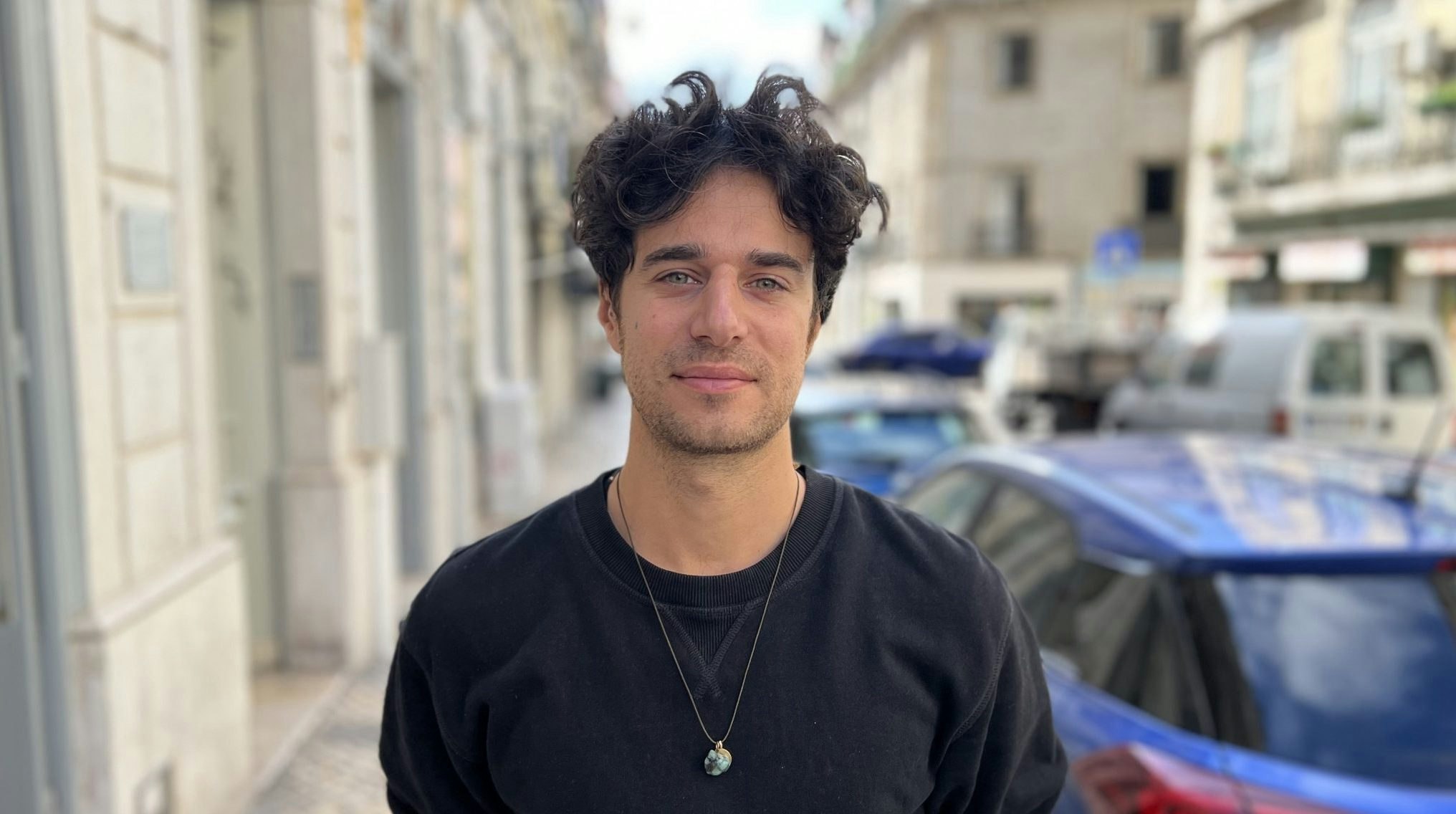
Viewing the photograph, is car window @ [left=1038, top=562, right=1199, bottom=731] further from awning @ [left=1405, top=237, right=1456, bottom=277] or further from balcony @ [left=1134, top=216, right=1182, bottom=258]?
balcony @ [left=1134, top=216, right=1182, bottom=258]

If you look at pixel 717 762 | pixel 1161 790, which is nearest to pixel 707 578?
pixel 717 762

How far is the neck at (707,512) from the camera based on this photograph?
5.90 feet

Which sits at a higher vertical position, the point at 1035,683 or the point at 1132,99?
the point at 1132,99

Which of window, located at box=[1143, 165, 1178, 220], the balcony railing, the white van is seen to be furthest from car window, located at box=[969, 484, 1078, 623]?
window, located at box=[1143, 165, 1178, 220]

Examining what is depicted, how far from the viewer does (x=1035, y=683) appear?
1.90m

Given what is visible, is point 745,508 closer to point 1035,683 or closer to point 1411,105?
point 1035,683

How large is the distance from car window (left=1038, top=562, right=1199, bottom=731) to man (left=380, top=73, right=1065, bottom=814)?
1.09 metres

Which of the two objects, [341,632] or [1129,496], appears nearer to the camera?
[1129,496]

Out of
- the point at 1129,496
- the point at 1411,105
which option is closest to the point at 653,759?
the point at 1129,496

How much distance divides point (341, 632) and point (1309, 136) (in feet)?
68.1

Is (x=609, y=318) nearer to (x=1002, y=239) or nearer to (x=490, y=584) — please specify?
(x=490, y=584)

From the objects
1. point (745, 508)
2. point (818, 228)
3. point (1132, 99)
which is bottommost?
point (745, 508)

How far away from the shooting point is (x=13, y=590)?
329 cm

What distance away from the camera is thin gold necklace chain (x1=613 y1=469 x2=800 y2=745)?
5.55 ft
